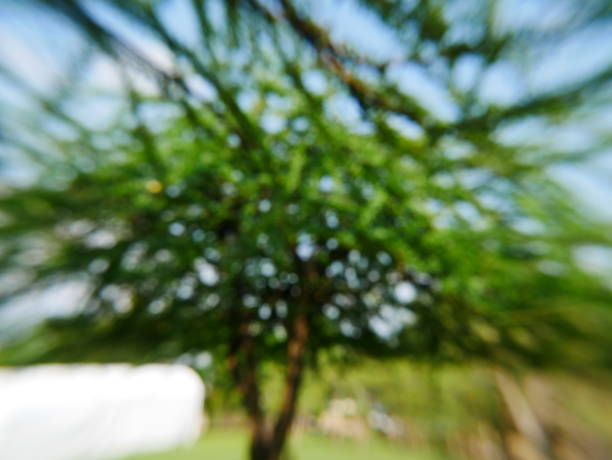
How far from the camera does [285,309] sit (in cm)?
143

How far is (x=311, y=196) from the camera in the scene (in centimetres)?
98

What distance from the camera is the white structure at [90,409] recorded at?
145 centimetres

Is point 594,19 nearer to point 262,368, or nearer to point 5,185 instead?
point 5,185

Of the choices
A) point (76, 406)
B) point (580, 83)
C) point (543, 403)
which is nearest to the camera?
point (580, 83)

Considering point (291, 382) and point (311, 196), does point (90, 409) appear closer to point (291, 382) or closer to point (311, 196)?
point (291, 382)

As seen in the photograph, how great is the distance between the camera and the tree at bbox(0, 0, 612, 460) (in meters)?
A: 0.89

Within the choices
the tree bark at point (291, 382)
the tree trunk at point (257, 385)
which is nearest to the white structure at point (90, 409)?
the tree trunk at point (257, 385)

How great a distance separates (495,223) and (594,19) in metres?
0.50

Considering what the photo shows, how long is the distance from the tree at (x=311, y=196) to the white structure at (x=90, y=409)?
0.73 feet

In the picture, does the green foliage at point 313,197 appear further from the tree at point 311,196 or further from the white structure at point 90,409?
the white structure at point 90,409

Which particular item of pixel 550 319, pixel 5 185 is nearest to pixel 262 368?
pixel 550 319

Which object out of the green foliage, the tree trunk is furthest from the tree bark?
the green foliage

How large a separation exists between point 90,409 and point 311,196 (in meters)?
1.08

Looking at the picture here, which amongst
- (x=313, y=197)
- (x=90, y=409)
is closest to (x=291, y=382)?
(x=90, y=409)
